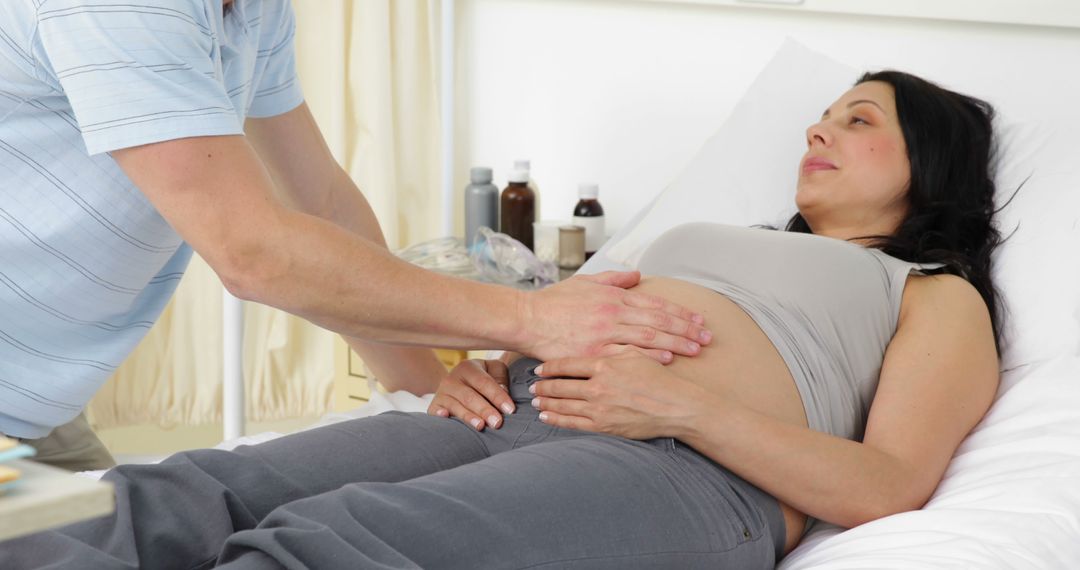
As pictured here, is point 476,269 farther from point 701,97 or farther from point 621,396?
point 621,396

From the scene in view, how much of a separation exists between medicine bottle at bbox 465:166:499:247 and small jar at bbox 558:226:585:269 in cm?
21

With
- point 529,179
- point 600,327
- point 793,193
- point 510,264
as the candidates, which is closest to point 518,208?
point 529,179

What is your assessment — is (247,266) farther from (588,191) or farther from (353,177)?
(353,177)

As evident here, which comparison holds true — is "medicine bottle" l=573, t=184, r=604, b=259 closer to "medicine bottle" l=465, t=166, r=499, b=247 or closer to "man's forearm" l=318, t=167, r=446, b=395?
"medicine bottle" l=465, t=166, r=499, b=247

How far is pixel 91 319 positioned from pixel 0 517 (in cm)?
83

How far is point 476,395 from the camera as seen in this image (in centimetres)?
138

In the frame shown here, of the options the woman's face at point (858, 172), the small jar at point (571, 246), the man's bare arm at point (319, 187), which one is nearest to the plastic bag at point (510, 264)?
the small jar at point (571, 246)

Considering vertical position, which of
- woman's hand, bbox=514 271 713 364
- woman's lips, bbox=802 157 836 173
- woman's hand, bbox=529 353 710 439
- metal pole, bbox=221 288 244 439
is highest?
woman's lips, bbox=802 157 836 173

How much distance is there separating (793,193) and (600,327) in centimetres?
76

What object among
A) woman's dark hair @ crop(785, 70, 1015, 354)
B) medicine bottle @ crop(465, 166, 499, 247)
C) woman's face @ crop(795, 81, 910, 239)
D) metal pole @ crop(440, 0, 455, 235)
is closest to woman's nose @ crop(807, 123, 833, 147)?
woman's face @ crop(795, 81, 910, 239)

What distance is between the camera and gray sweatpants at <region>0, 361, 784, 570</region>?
0.95 m

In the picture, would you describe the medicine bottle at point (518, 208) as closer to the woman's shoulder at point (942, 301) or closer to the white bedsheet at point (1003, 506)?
the woman's shoulder at point (942, 301)

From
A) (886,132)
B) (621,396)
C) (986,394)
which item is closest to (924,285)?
(986,394)

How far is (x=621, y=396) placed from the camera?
122 centimetres
